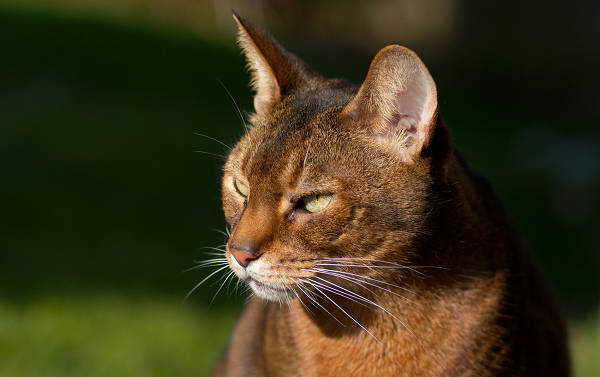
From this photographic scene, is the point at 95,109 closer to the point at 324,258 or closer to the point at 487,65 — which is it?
the point at 487,65

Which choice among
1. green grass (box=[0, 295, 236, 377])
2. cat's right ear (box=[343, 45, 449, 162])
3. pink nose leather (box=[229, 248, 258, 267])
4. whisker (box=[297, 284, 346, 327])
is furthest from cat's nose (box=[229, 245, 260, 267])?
green grass (box=[0, 295, 236, 377])

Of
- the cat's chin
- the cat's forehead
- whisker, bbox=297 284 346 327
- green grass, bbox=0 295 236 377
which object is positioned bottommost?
green grass, bbox=0 295 236 377

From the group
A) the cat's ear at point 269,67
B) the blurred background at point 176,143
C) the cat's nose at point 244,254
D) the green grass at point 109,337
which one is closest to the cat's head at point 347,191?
the cat's nose at point 244,254

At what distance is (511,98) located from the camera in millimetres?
9719

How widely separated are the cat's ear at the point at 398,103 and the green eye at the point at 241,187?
36 centimetres

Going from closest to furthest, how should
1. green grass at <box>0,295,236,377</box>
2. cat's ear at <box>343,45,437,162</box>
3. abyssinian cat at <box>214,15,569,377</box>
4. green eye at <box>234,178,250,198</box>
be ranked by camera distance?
cat's ear at <box>343,45,437,162</box>
abyssinian cat at <box>214,15,569,377</box>
green eye at <box>234,178,250,198</box>
green grass at <box>0,295,236,377</box>

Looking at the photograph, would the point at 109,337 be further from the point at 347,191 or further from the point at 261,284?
the point at 347,191

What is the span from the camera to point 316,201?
2.10 metres

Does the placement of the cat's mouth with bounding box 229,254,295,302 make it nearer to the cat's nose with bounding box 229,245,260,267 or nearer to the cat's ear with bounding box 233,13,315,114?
the cat's nose with bounding box 229,245,260,267

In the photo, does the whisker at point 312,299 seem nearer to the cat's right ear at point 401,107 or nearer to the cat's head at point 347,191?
the cat's head at point 347,191

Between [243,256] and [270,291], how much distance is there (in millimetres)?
128

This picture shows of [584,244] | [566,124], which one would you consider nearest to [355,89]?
[584,244]

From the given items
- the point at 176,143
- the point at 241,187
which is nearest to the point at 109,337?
the point at 241,187

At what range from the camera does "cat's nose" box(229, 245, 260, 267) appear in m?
2.05
